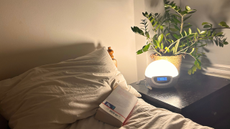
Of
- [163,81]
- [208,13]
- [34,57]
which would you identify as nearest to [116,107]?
[163,81]

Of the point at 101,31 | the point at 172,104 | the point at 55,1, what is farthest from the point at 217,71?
the point at 55,1

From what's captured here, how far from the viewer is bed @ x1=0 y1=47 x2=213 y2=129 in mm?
772

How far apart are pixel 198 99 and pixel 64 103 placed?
84 centimetres

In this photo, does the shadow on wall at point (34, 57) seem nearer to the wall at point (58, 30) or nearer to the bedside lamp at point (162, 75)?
the wall at point (58, 30)

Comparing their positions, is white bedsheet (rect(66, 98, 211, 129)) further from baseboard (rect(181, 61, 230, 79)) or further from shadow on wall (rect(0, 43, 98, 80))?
baseboard (rect(181, 61, 230, 79))

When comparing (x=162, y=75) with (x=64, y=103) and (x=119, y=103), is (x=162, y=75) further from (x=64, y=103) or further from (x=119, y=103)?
(x=64, y=103)

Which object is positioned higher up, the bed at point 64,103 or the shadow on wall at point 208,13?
the shadow on wall at point 208,13

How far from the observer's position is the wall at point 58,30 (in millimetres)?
1058

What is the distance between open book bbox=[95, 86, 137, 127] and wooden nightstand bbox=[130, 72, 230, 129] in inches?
10.6

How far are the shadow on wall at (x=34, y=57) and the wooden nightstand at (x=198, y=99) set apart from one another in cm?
59

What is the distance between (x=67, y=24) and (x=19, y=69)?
18.4 inches

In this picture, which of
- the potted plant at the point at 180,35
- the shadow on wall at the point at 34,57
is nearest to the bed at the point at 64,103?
the shadow on wall at the point at 34,57

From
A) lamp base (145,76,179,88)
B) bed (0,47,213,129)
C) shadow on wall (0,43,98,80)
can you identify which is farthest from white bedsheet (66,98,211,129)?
shadow on wall (0,43,98,80)

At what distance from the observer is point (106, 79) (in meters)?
1.01
